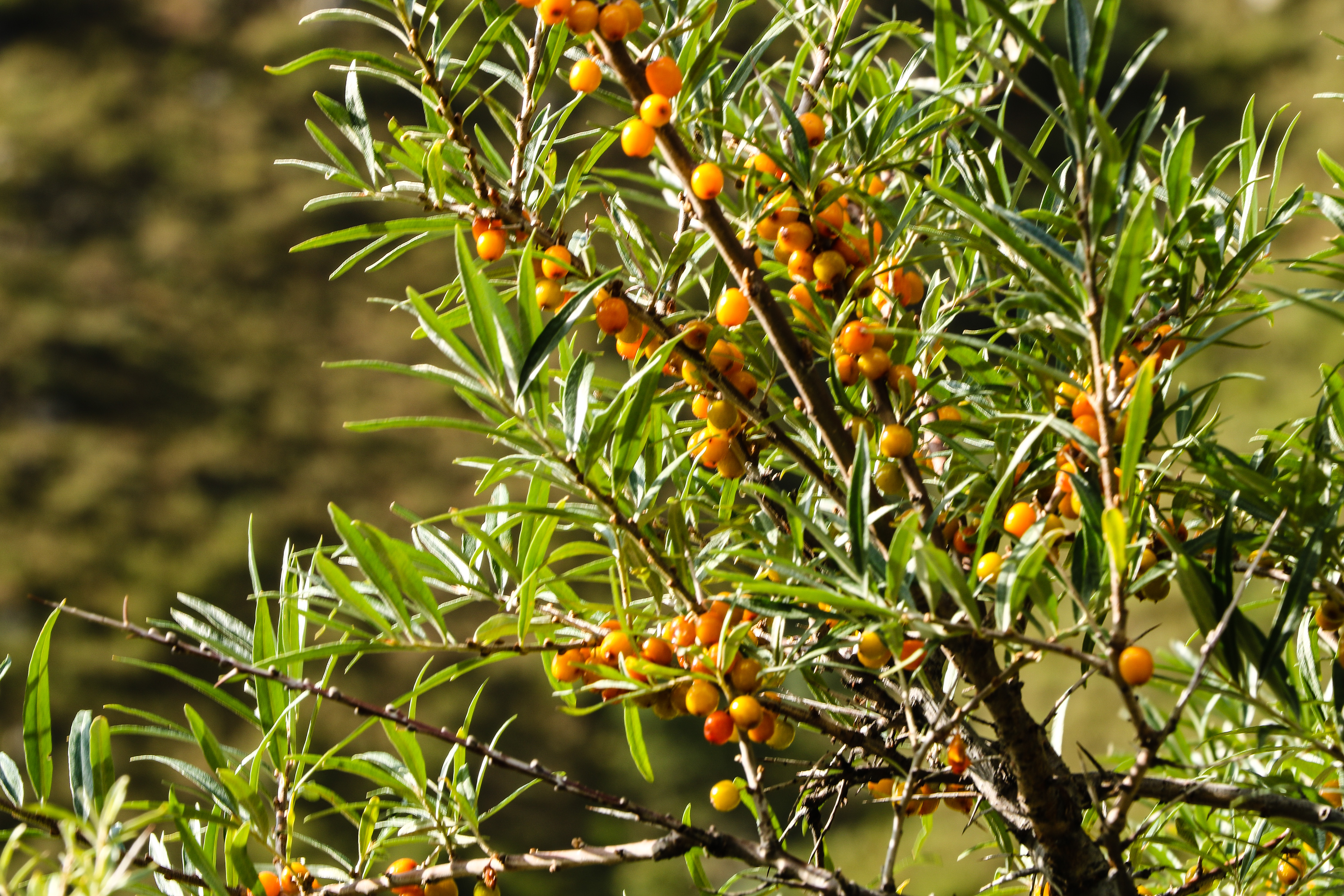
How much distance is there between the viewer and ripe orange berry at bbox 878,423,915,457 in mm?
512

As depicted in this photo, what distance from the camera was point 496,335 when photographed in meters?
0.45

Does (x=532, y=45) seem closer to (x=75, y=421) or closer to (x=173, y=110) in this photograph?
(x=75, y=421)

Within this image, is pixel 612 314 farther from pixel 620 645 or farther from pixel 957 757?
pixel 957 757

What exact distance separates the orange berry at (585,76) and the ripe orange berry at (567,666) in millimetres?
307

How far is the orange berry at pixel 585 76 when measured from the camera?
49 cm

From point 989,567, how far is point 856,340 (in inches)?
5.4

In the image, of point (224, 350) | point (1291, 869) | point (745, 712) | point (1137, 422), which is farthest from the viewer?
point (224, 350)

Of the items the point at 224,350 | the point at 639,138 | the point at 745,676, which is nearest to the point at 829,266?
the point at 639,138

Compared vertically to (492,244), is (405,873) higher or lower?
lower

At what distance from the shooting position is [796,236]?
0.53 m

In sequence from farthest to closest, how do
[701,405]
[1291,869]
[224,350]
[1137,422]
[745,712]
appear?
[224,350] < [1291,869] < [701,405] < [745,712] < [1137,422]

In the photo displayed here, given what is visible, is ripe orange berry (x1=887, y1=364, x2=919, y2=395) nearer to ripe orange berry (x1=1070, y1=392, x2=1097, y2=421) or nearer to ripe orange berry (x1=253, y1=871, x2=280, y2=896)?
ripe orange berry (x1=1070, y1=392, x2=1097, y2=421)

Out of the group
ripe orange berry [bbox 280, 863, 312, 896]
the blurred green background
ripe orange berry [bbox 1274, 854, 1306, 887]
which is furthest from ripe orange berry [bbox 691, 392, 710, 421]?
the blurred green background

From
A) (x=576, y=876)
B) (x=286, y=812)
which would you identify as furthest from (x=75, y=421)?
(x=286, y=812)
